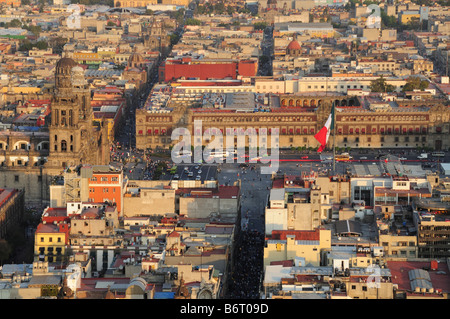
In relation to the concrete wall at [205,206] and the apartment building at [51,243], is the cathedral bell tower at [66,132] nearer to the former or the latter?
the concrete wall at [205,206]

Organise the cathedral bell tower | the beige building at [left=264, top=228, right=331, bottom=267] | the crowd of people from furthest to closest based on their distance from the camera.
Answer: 1. the cathedral bell tower
2. the crowd of people
3. the beige building at [left=264, top=228, right=331, bottom=267]

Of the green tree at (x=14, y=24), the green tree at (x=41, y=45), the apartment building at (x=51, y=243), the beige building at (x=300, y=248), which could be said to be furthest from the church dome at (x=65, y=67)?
the green tree at (x=14, y=24)

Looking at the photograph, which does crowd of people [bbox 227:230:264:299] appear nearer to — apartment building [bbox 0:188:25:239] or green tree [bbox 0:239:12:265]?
green tree [bbox 0:239:12:265]

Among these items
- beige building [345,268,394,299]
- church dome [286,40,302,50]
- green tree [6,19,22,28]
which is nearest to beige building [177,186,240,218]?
beige building [345,268,394,299]

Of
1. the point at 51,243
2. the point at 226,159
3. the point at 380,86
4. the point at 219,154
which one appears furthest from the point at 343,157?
the point at 51,243

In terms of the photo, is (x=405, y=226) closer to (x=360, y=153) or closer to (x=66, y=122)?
(x=66, y=122)
